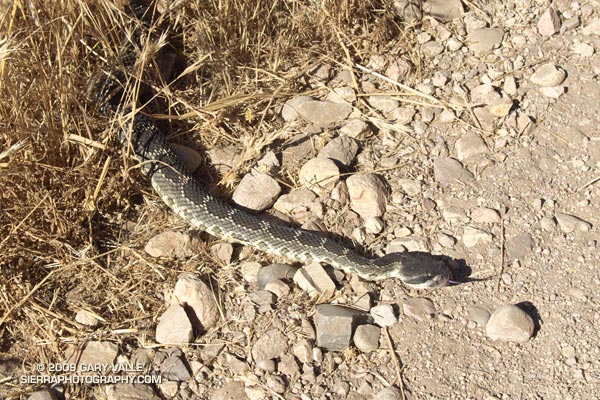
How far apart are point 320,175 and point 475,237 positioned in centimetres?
113

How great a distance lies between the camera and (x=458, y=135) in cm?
521

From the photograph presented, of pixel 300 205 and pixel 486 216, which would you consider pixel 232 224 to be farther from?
pixel 486 216

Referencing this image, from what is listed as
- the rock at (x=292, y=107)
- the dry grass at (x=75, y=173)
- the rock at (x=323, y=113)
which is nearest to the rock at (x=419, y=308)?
the dry grass at (x=75, y=173)

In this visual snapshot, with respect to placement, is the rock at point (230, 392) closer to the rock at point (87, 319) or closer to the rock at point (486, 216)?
the rock at point (87, 319)

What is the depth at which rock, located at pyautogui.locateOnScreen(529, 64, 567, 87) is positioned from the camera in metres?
5.28

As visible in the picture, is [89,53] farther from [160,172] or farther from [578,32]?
[578,32]

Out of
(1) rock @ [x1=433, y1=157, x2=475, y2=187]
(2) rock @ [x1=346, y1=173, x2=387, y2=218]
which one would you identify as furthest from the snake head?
(1) rock @ [x1=433, y1=157, x2=475, y2=187]

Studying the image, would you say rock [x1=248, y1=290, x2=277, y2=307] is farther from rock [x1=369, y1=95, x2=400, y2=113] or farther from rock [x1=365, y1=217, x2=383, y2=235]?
rock [x1=369, y1=95, x2=400, y2=113]

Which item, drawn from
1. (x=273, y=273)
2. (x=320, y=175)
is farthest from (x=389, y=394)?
(x=320, y=175)

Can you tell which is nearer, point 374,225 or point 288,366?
point 288,366

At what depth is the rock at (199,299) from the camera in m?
4.26

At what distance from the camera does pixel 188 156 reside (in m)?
5.24

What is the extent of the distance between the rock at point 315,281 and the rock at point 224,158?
1096mm

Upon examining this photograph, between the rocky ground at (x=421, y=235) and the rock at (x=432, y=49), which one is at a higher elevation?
the rock at (x=432, y=49)
